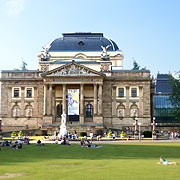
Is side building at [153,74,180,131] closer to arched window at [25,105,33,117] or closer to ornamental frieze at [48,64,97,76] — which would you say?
ornamental frieze at [48,64,97,76]

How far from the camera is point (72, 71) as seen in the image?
326 feet

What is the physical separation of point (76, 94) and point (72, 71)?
6.17 metres

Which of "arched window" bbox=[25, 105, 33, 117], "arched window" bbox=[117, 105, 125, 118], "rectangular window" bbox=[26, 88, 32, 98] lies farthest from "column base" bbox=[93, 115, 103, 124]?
"rectangular window" bbox=[26, 88, 32, 98]

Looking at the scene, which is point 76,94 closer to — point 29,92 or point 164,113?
point 29,92

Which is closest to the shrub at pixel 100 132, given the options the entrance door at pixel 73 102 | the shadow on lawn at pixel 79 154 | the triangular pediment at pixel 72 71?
the entrance door at pixel 73 102

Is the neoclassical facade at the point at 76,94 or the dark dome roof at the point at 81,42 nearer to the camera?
the neoclassical facade at the point at 76,94

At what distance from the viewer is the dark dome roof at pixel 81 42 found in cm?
11338

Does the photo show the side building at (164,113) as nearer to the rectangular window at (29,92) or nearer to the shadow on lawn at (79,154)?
the rectangular window at (29,92)

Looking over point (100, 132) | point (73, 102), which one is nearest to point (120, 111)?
point (100, 132)

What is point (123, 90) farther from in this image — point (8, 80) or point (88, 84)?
point (8, 80)

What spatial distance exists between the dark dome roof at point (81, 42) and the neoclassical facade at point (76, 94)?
6.02 meters

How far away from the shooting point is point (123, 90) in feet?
343

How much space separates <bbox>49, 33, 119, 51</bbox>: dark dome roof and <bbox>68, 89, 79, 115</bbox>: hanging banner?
19.3 meters

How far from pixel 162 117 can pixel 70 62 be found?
32.8m
